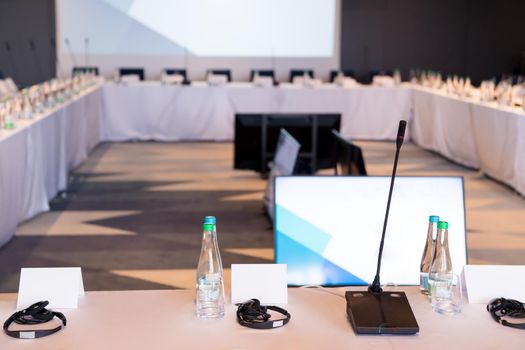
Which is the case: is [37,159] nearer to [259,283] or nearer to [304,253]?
[304,253]

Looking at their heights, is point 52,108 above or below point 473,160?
above

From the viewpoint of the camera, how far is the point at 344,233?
7.82 feet

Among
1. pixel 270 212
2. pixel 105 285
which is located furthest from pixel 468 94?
pixel 105 285

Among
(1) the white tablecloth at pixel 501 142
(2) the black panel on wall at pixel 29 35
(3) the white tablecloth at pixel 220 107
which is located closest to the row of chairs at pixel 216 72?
(2) the black panel on wall at pixel 29 35

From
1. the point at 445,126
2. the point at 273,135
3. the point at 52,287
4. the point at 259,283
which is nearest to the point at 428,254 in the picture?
the point at 259,283

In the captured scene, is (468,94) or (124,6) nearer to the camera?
(468,94)

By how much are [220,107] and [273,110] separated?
74cm

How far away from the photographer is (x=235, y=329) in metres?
1.84

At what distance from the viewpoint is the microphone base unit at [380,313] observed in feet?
5.96

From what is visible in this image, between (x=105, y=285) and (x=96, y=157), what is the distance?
197 inches

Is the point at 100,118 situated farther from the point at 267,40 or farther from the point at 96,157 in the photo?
the point at 267,40

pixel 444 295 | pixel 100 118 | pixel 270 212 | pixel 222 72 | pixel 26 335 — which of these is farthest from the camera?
pixel 222 72

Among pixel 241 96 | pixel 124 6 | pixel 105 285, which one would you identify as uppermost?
pixel 124 6

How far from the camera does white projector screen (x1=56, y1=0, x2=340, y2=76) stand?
13281mm
